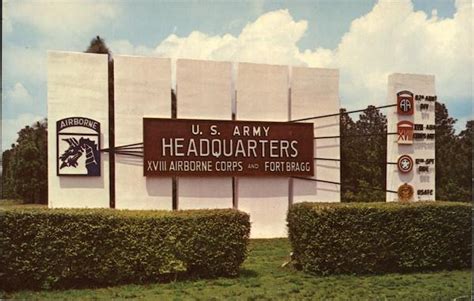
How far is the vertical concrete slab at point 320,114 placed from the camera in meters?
13.5

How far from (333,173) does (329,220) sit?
4.52m

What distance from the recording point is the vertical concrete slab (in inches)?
532

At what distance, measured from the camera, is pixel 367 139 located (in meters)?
21.7

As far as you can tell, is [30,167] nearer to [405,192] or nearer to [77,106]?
[77,106]

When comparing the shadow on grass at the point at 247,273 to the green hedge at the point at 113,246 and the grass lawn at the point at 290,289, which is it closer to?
the grass lawn at the point at 290,289

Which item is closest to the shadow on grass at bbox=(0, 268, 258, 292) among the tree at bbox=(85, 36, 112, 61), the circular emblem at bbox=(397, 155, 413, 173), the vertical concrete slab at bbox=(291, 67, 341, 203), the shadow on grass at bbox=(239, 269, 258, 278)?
the shadow on grass at bbox=(239, 269, 258, 278)

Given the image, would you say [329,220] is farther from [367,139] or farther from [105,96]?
[367,139]

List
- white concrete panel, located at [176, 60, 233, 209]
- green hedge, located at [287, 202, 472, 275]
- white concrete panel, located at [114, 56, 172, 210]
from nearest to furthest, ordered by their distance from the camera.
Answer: green hedge, located at [287, 202, 472, 275] < white concrete panel, located at [114, 56, 172, 210] < white concrete panel, located at [176, 60, 233, 209]

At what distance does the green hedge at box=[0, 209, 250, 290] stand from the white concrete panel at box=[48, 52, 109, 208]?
3.41 meters

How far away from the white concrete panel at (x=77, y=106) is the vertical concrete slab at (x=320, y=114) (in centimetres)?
436

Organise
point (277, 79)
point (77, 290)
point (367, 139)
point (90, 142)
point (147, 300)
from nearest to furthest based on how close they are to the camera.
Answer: point (147, 300) → point (77, 290) → point (90, 142) → point (277, 79) → point (367, 139)

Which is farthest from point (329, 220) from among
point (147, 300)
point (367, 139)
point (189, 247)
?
point (367, 139)

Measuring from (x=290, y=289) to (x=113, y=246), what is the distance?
8.73ft

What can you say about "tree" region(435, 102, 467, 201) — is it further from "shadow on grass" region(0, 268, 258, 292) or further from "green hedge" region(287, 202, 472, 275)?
"shadow on grass" region(0, 268, 258, 292)
